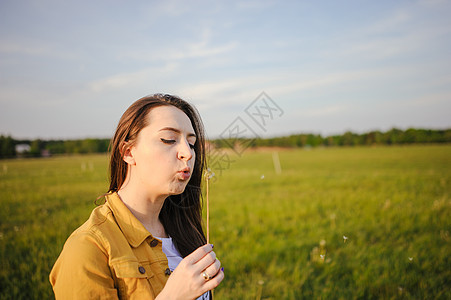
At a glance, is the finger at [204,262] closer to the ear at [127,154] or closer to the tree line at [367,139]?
the ear at [127,154]

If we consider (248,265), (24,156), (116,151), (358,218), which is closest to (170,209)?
(116,151)

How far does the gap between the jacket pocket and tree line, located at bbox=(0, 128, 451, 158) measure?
206 ft

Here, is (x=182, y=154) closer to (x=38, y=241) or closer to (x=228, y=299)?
(x=228, y=299)

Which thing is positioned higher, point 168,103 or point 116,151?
point 168,103

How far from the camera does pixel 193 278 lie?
1222mm

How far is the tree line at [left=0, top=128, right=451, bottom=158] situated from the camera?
74.5 metres

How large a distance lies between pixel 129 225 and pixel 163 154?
43 cm

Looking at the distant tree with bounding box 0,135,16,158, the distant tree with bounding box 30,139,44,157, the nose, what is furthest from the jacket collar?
the distant tree with bounding box 30,139,44,157

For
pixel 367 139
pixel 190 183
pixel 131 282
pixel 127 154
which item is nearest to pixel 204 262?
pixel 131 282

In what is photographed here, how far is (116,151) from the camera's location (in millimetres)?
1677

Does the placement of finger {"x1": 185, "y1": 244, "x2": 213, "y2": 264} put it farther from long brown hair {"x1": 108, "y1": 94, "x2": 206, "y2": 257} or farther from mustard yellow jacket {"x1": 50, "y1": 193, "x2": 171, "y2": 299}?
long brown hair {"x1": 108, "y1": 94, "x2": 206, "y2": 257}

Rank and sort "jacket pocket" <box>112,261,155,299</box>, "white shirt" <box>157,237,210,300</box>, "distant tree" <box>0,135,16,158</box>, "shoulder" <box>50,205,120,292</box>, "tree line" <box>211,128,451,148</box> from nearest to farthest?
"shoulder" <box>50,205,120,292</box> → "jacket pocket" <box>112,261,155,299</box> → "white shirt" <box>157,237,210,300</box> → "distant tree" <box>0,135,16,158</box> → "tree line" <box>211,128,451,148</box>

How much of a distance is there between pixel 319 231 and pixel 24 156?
297ft

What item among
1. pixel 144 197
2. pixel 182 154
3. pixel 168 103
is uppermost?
pixel 168 103
